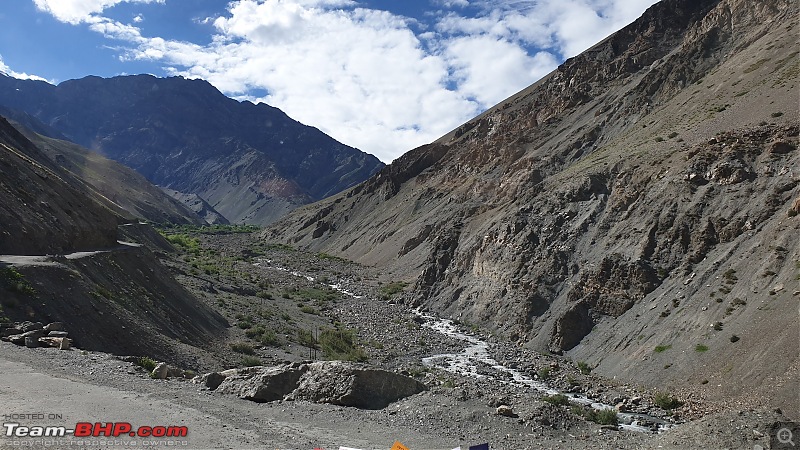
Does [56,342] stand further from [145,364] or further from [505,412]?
[505,412]

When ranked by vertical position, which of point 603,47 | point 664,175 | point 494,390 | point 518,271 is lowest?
point 494,390

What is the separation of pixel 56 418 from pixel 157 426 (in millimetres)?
1774

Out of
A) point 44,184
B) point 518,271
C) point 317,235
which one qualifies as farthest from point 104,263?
point 317,235

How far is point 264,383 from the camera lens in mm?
14398

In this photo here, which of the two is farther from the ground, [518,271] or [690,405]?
[518,271]

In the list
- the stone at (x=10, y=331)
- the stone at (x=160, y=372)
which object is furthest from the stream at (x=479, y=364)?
the stone at (x=10, y=331)

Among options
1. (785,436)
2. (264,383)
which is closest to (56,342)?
(264,383)

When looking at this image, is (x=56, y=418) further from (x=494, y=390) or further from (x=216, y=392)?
(x=494, y=390)

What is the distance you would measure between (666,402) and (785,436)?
8839mm

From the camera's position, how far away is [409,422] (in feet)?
43.1

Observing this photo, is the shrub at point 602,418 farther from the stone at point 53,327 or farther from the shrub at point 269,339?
the shrub at point 269,339

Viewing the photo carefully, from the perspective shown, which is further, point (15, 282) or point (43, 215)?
point (43, 215)

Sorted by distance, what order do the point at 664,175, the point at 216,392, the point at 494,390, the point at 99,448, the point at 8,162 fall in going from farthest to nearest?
the point at 664,175
the point at 8,162
the point at 494,390
the point at 216,392
the point at 99,448

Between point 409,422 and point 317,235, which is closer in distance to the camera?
point 409,422
